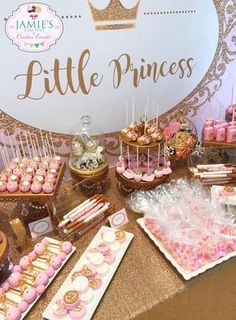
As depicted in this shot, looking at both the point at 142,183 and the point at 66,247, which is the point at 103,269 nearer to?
the point at 66,247

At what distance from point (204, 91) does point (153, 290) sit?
46.3 inches

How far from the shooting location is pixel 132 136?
1.67 m

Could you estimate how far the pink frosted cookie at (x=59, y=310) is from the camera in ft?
3.90

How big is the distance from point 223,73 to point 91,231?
1.16 m

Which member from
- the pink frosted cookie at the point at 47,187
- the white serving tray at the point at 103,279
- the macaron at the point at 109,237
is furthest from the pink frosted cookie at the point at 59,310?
the pink frosted cookie at the point at 47,187

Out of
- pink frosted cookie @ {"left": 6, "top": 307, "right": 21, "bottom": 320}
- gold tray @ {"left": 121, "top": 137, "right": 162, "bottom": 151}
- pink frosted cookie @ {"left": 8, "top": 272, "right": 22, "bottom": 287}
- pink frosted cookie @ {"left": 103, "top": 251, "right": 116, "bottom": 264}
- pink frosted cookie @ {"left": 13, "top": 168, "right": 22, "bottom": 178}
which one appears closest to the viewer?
pink frosted cookie @ {"left": 6, "top": 307, "right": 21, "bottom": 320}

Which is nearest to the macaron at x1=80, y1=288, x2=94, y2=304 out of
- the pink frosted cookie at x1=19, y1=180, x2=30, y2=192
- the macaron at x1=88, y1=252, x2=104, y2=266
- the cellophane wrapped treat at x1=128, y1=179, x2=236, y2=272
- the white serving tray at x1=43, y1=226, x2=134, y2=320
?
the white serving tray at x1=43, y1=226, x2=134, y2=320

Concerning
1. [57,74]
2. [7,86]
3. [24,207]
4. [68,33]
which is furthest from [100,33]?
[24,207]

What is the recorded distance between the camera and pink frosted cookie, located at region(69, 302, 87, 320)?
3.87 feet

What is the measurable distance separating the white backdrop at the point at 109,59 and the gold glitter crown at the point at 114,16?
0.07 feet

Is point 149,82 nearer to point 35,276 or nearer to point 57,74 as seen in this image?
point 57,74

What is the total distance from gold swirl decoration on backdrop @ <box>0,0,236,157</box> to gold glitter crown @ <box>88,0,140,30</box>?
46cm

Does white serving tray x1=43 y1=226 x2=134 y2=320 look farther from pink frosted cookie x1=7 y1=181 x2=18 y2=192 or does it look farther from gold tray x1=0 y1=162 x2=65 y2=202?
pink frosted cookie x1=7 y1=181 x2=18 y2=192

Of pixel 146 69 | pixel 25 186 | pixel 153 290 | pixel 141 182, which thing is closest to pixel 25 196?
pixel 25 186
